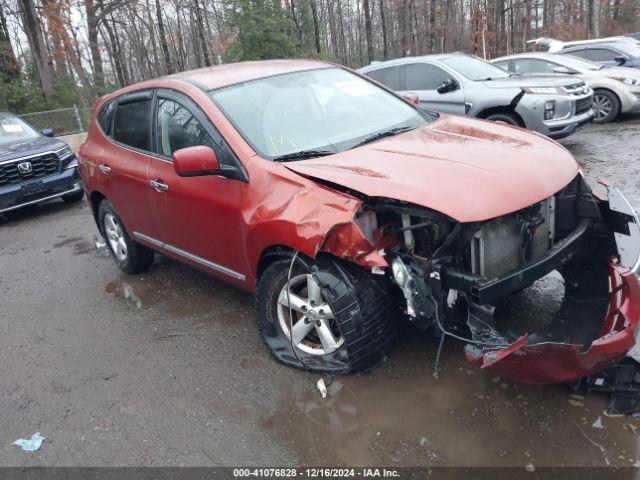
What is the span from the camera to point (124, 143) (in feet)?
15.3

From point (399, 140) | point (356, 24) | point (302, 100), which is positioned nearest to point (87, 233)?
point (302, 100)

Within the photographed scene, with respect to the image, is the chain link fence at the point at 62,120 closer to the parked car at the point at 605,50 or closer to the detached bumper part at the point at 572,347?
the parked car at the point at 605,50

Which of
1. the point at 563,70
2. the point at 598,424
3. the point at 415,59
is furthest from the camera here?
the point at 563,70

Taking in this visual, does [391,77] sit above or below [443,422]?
above

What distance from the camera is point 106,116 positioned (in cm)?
510

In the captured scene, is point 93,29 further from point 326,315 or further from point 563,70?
point 326,315

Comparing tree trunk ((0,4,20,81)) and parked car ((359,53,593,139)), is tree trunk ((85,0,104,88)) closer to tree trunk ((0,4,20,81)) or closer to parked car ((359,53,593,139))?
tree trunk ((0,4,20,81))

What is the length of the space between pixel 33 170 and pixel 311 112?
242 inches

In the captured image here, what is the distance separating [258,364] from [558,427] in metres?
1.84

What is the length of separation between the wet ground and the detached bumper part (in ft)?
1.08

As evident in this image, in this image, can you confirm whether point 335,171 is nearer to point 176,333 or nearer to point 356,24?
point 176,333

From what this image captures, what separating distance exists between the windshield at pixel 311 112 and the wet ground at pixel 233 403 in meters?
1.42

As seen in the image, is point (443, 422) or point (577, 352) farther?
point (443, 422)

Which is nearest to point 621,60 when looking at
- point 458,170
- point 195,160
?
point 458,170
